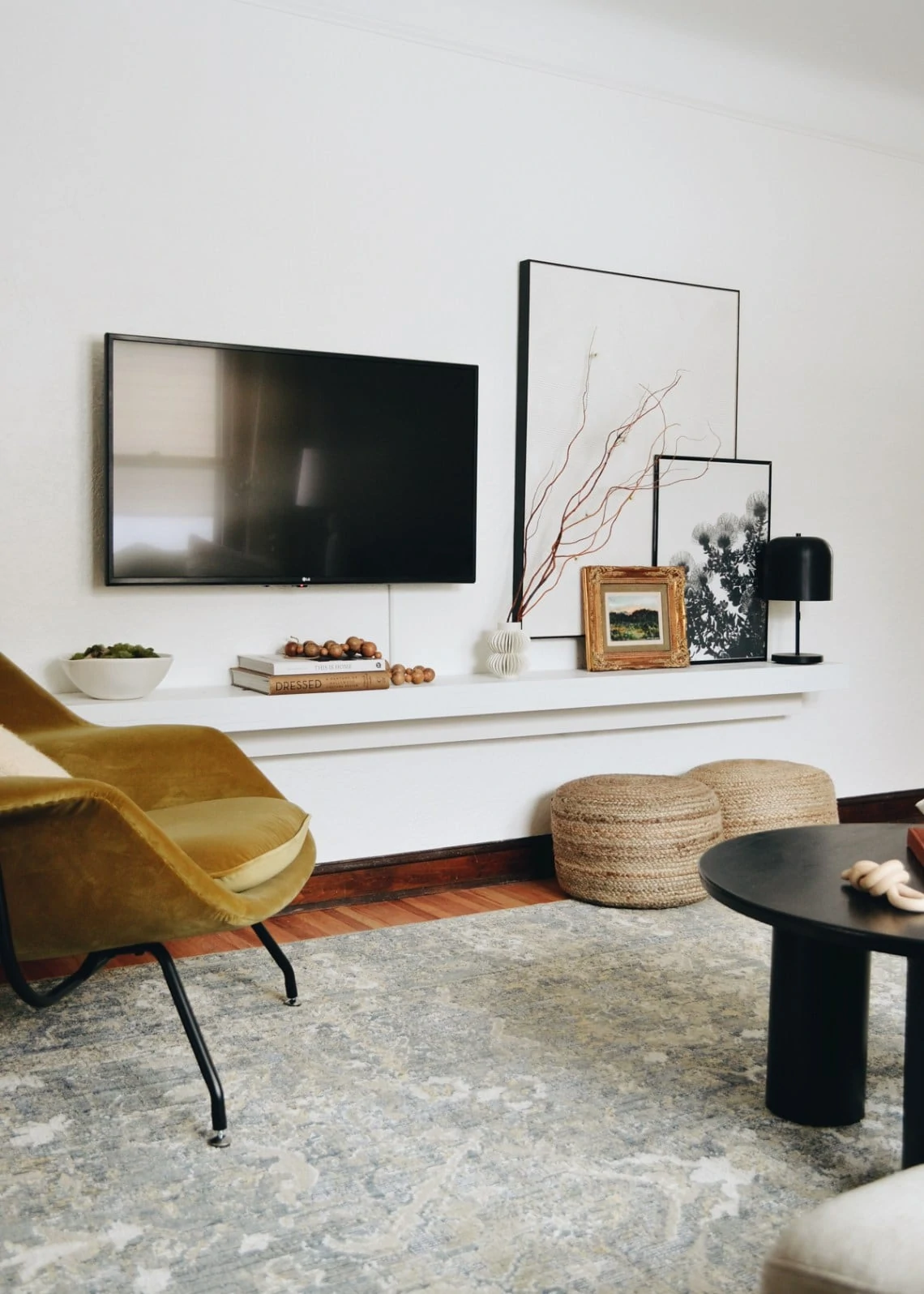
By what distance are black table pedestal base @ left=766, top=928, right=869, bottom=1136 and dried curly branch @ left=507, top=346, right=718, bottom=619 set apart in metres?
1.88

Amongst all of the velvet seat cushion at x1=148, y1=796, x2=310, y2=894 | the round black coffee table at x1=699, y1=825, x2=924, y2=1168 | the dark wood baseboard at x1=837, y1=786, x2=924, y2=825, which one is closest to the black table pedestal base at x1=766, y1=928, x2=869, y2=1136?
the round black coffee table at x1=699, y1=825, x2=924, y2=1168

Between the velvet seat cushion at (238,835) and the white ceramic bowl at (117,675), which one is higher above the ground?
the white ceramic bowl at (117,675)

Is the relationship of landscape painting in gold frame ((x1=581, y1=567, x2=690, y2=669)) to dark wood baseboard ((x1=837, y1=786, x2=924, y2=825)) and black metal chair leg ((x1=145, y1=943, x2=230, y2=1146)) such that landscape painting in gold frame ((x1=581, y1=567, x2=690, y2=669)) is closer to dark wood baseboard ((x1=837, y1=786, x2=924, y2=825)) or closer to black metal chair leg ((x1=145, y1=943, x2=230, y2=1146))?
dark wood baseboard ((x1=837, y1=786, x2=924, y2=825))

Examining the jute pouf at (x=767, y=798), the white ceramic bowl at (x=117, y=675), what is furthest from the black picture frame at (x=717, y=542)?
the white ceramic bowl at (x=117, y=675)

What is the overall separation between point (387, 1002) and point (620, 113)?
9.52ft

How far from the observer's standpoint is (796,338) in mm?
4395

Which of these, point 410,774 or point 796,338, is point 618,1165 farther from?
point 796,338

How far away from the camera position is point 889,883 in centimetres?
193

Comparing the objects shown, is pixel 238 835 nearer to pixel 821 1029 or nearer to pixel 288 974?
pixel 288 974

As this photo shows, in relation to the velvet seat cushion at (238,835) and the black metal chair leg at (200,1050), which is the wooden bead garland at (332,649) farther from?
the black metal chair leg at (200,1050)

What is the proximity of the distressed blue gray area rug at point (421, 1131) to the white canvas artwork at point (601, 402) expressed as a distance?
1.39 m

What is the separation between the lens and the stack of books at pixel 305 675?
3.21m

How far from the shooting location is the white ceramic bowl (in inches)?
118

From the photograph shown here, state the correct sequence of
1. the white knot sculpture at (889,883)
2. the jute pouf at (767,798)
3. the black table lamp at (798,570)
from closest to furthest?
the white knot sculpture at (889,883) < the jute pouf at (767,798) < the black table lamp at (798,570)
